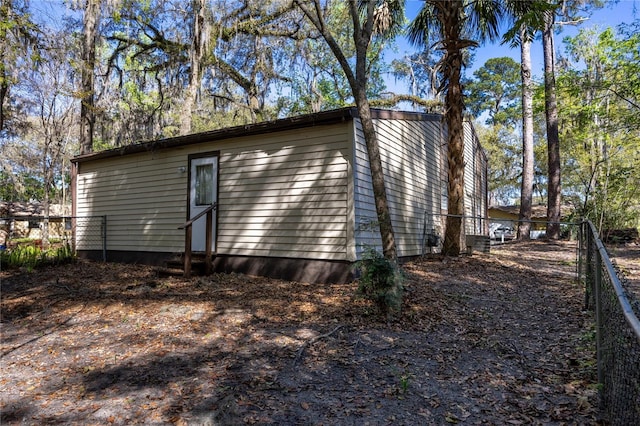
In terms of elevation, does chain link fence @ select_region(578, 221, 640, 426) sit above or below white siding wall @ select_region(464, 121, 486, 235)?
below

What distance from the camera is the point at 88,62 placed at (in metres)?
11.3

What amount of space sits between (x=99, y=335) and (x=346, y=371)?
2.90 meters

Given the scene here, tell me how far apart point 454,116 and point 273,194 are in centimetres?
451

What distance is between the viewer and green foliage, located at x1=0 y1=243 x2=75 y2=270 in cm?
859

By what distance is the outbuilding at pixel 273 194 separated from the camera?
6.82 meters

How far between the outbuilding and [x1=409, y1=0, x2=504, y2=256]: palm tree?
80cm

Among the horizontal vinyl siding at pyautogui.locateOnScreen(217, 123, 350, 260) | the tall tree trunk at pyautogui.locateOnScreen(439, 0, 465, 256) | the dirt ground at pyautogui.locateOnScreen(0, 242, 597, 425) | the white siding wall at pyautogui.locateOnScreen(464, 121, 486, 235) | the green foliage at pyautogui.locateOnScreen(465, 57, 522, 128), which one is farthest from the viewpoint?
the green foliage at pyautogui.locateOnScreen(465, 57, 522, 128)

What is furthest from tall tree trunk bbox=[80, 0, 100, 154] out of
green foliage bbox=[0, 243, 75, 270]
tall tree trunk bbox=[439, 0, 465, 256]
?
tall tree trunk bbox=[439, 0, 465, 256]

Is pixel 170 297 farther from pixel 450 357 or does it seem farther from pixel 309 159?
pixel 450 357

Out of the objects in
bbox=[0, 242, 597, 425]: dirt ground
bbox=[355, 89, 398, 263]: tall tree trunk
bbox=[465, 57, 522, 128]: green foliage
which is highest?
bbox=[465, 57, 522, 128]: green foliage

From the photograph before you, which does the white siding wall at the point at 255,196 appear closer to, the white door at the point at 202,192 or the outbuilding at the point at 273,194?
the outbuilding at the point at 273,194

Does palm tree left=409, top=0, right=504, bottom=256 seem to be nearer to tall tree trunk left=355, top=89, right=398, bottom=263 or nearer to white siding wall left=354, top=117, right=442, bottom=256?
white siding wall left=354, top=117, right=442, bottom=256

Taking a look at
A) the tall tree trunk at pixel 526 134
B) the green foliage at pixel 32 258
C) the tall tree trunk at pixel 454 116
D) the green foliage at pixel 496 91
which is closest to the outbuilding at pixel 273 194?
the tall tree trunk at pixel 454 116

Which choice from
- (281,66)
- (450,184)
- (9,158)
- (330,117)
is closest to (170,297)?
(330,117)
